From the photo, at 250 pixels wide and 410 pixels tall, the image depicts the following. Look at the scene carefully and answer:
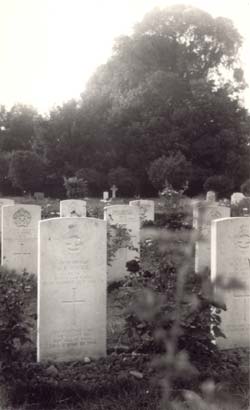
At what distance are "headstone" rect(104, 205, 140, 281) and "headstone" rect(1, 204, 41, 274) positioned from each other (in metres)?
1.32

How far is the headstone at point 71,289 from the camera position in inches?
189

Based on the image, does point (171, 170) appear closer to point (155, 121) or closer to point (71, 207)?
point (155, 121)

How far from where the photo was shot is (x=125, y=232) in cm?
866

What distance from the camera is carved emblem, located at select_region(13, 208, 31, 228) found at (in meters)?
8.53

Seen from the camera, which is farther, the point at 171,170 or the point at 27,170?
the point at 27,170

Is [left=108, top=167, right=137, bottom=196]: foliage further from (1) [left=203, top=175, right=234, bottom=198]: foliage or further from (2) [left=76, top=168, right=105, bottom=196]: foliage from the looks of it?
→ (1) [left=203, top=175, right=234, bottom=198]: foliage

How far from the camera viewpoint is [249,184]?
2442 centimetres

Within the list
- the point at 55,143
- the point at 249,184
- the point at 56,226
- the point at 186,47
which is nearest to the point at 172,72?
the point at 186,47

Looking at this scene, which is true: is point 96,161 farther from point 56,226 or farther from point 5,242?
point 56,226

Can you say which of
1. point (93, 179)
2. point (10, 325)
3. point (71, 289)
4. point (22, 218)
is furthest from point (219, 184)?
→ point (10, 325)

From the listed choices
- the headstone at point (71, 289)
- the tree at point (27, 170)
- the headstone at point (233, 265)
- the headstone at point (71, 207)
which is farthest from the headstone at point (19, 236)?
the tree at point (27, 170)

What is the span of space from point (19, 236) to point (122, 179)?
22.2 m

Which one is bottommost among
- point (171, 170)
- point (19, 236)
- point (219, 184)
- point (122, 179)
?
point (19, 236)

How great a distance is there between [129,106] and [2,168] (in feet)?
34.5
